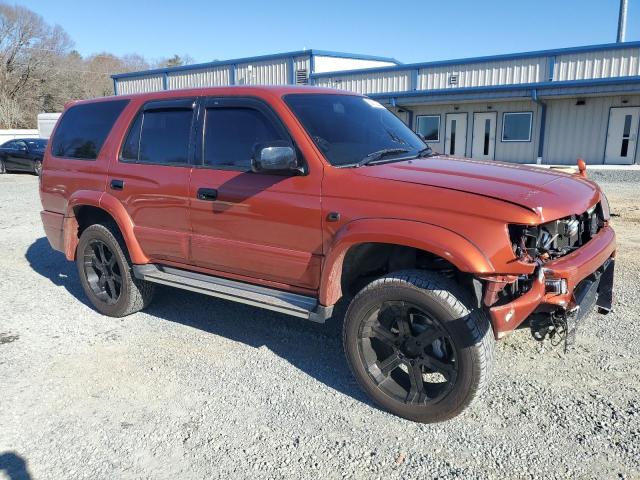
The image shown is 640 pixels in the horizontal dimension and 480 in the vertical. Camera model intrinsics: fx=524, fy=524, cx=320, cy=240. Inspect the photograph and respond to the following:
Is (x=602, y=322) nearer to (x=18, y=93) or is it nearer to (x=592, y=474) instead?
(x=592, y=474)

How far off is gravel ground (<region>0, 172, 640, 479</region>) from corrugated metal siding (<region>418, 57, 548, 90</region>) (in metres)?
20.2

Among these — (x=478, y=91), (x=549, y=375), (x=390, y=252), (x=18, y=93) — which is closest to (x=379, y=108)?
(x=390, y=252)

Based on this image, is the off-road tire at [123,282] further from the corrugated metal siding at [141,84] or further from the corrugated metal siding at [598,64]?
the corrugated metal siding at [141,84]

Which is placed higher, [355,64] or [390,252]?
[355,64]

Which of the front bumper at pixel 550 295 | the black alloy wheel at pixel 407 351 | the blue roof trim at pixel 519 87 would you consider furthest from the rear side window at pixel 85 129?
the blue roof trim at pixel 519 87

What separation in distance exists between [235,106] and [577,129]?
21535 millimetres

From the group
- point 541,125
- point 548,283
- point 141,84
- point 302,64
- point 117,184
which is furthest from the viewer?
point 141,84

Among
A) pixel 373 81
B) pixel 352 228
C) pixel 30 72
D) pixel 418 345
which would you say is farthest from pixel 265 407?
pixel 30 72

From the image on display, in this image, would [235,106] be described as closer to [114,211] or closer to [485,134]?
[114,211]

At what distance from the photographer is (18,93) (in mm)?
52125

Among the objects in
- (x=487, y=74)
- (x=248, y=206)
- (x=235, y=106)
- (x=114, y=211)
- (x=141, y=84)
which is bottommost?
(x=114, y=211)

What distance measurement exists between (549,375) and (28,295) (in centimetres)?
531

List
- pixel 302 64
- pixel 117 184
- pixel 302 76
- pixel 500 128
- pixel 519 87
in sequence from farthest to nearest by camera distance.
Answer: pixel 302 76 < pixel 302 64 < pixel 500 128 < pixel 519 87 < pixel 117 184

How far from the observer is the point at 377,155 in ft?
12.5
